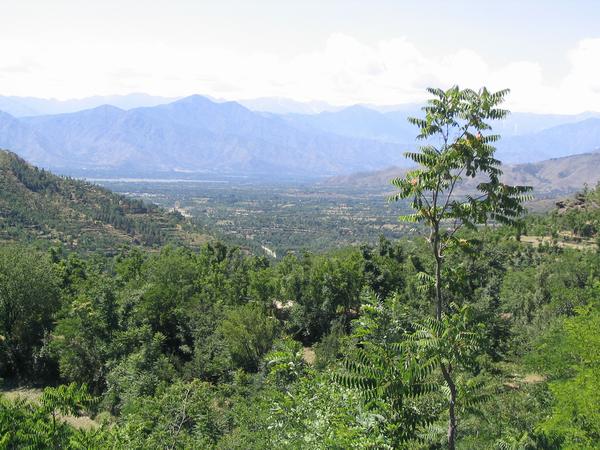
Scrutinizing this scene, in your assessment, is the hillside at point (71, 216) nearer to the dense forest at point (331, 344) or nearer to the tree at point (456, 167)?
the dense forest at point (331, 344)

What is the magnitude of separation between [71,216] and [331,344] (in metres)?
83.3

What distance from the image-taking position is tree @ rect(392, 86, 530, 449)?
28.2 ft

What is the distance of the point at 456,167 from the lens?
8.84m

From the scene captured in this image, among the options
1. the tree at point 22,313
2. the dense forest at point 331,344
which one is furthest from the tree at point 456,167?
the tree at point 22,313

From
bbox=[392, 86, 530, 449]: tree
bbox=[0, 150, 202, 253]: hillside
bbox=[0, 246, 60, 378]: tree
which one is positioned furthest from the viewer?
bbox=[0, 150, 202, 253]: hillside

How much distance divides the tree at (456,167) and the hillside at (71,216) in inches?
3055

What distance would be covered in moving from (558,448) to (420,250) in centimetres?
3546

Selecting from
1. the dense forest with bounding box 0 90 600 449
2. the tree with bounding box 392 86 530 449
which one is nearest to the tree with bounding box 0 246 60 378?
the dense forest with bounding box 0 90 600 449

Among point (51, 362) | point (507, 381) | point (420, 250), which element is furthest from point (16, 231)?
point (507, 381)

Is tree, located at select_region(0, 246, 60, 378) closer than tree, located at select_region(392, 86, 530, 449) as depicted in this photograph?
No

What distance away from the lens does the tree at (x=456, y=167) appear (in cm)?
860

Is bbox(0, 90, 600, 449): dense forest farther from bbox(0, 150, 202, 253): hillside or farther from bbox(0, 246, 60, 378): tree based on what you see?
bbox(0, 150, 202, 253): hillside

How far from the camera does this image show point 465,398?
935 cm

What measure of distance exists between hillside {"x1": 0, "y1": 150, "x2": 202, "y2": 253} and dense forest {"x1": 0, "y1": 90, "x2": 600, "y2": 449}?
1078 inches
